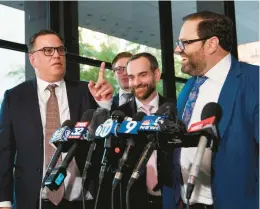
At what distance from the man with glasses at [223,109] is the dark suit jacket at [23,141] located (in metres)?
0.57

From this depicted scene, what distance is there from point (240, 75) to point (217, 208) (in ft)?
1.82

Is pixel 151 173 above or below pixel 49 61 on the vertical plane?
below

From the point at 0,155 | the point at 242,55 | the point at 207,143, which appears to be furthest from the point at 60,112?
the point at 242,55

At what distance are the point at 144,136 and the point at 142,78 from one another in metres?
1.23

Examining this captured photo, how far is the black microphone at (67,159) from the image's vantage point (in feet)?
4.42

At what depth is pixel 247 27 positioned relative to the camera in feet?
20.5

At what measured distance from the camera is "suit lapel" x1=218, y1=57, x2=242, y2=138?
5.36 feet

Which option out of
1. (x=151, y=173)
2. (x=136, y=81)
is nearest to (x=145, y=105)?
(x=136, y=81)

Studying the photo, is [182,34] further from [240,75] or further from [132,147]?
[132,147]

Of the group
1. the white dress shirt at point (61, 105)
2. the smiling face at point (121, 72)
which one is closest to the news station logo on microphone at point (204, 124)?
the white dress shirt at point (61, 105)

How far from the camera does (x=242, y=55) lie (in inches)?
232

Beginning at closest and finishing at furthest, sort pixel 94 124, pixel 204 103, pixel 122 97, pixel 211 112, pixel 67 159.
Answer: pixel 211 112, pixel 67 159, pixel 94 124, pixel 204 103, pixel 122 97

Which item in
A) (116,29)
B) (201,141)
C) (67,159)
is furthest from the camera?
(116,29)

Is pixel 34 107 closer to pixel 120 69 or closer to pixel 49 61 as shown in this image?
pixel 49 61
